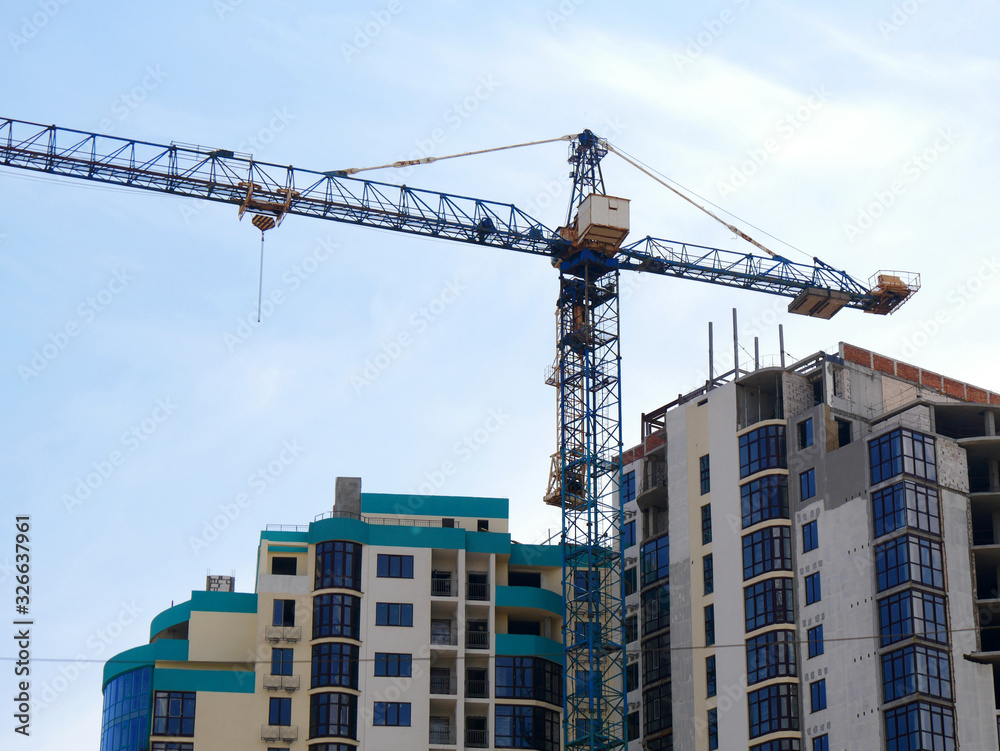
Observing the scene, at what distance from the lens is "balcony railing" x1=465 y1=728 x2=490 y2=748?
12481 centimetres

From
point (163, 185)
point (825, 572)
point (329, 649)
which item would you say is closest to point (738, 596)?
point (825, 572)

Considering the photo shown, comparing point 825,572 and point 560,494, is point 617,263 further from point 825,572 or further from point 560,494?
point 825,572

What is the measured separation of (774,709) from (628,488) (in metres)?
28.4

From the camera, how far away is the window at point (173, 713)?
120 meters

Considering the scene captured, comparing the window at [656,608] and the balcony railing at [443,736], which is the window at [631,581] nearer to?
the window at [656,608]

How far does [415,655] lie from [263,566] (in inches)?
525

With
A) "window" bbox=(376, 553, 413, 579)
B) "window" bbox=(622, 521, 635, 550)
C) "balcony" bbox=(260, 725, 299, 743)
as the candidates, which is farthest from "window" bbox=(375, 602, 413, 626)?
"window" bbox=(622, 521, 635, 550)

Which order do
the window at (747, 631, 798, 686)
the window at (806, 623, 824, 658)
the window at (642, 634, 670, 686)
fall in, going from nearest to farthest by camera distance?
1. the window at (806, 623, 824, 658)
2. the window at (747, 631, 798, 686)
3. the window at (642, 634, 670, 686)

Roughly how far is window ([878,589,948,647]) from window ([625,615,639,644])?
25.2m

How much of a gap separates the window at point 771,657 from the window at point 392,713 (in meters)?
23.6

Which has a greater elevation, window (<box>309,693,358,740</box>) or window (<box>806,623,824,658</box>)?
window (<box>806,623,824,658</box>)

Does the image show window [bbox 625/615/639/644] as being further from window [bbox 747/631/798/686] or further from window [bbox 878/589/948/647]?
window [bbox 878/589/948/647]

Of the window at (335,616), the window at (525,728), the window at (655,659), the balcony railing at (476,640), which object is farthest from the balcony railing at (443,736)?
the window at (655,659)

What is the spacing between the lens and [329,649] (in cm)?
12319
